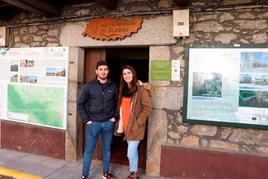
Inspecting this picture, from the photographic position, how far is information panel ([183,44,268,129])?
3541mm

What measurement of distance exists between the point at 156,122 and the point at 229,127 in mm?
1041

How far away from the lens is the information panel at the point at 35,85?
15.5ft

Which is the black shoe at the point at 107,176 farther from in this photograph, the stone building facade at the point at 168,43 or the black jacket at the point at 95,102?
the black jacket at the point at 95,102

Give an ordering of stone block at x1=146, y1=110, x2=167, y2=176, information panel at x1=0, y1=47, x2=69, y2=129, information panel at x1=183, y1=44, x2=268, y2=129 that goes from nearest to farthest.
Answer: information panel at x1=183, y1=44, x2=268, y2=129 < stone block at x1=146, y1=110, x2=167, y2=176 < information panel at x1=0, y1=47, x2=69, y2=129

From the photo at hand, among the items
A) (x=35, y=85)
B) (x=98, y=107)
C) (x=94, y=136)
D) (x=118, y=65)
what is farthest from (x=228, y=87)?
(x=35, y=85)

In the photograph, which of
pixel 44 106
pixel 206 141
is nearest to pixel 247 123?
pixel 206 141

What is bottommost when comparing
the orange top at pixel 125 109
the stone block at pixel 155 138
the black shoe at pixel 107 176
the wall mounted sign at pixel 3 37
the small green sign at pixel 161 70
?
the black shoe at pixel 107 176

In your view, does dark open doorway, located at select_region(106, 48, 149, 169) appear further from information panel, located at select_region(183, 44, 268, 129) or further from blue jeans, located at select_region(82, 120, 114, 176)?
information panel, located at select_region(183, 44, 268, 129)

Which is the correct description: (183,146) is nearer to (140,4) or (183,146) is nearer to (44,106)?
(140,4)

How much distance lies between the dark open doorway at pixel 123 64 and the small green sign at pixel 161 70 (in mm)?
843


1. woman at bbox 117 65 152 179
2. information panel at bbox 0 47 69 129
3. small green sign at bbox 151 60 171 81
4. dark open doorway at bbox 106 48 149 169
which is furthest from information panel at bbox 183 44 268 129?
information panel at bbox 0 47 69 129

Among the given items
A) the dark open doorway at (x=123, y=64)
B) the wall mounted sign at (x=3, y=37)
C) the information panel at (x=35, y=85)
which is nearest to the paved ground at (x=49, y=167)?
the dark open doorway at (x=123, y=64)

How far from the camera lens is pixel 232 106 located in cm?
367

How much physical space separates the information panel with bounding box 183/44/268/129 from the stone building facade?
0.12 metres
